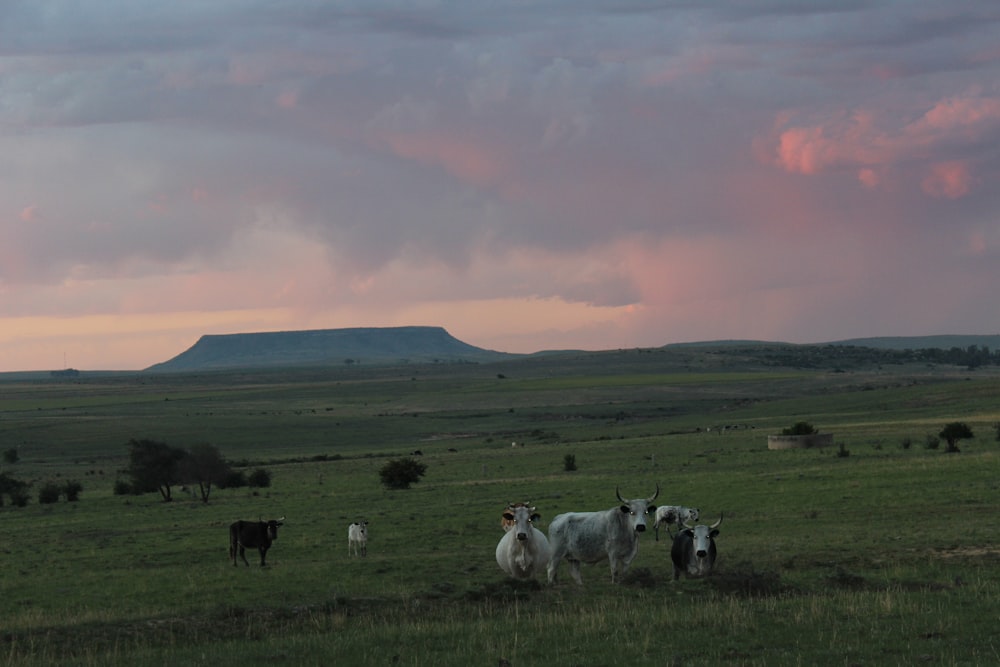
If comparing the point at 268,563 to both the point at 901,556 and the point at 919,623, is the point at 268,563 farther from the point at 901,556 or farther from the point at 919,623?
the point at 919,623

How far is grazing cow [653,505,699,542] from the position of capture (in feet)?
99.7

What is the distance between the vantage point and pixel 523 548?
22641mm

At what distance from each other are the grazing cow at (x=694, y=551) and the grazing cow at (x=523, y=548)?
249cm

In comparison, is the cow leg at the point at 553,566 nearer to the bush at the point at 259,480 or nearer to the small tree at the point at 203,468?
the small tree at the point at 203,468

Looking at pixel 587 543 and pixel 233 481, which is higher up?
pixel 587 543

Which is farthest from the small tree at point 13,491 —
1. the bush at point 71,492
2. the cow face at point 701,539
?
the cow face at point 701,539

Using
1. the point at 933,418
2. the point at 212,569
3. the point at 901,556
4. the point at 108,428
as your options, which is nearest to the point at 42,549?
the point at 212,569

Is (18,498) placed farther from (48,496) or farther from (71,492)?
(71,492)

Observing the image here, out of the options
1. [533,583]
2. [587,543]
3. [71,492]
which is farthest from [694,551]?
[71,492]

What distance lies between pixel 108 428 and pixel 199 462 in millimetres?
68041

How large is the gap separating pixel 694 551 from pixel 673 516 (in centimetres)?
908

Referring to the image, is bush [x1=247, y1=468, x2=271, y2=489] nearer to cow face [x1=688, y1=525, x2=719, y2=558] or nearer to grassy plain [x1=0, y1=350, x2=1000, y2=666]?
grassy plain [x1=0, y1=350, x2=1000, y2=666]

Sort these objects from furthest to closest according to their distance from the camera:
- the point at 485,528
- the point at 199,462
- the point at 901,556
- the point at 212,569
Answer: the point at 199,462
the point at 485,528
the point at 212,569
the point at 901,556

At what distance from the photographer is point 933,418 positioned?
79.3m
